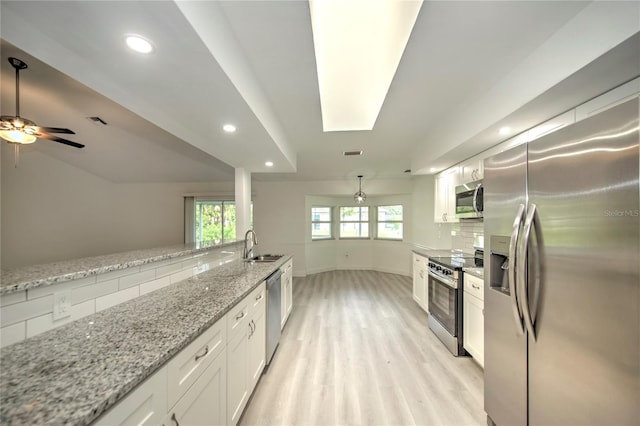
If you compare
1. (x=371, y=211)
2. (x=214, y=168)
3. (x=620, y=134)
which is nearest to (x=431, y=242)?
(x=371, y=211)

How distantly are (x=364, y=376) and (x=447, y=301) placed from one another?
1.22 metres

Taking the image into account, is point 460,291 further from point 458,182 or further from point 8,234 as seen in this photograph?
point 8,234

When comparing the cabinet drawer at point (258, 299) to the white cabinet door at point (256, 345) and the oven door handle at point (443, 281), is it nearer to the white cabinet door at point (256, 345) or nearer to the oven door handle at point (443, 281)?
the white cabinet door at point (256, 345)

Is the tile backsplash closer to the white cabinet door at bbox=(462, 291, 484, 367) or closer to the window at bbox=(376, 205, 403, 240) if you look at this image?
the white cabinet door at bbox=(462, 291, 484, 367)

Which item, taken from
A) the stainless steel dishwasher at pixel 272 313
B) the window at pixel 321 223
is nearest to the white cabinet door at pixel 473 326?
the stainless steel dishwasher at pixel 272 313

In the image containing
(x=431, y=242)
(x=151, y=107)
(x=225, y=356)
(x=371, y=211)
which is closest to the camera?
(x=225, y=356)

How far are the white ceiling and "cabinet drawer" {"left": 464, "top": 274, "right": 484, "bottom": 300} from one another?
136 centimetres

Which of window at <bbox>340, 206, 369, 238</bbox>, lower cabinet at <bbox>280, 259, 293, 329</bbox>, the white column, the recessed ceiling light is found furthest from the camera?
window at <bbox>340, 206, 369, 238</bbox>

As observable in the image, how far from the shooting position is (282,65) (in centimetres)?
169

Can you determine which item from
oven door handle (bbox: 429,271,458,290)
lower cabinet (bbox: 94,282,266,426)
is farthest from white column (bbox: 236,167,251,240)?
oven door handle (bbox: 429,271,458,290)

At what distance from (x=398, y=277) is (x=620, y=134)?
5.23 metres

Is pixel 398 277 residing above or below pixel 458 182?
below

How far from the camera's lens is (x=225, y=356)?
4.36 ft

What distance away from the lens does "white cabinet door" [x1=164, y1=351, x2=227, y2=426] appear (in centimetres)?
94
